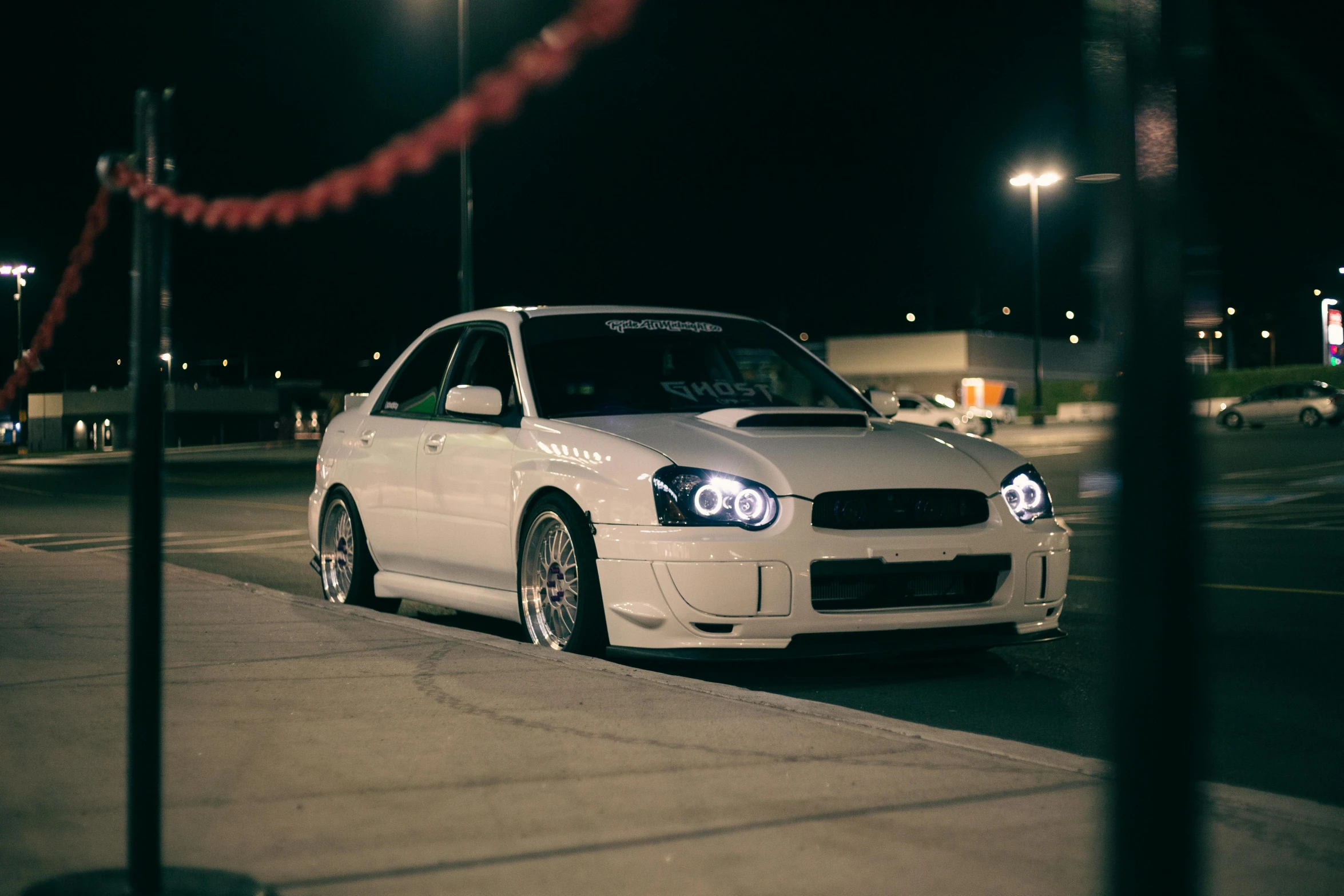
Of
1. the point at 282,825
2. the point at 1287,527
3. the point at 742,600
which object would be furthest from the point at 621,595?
the point at 1287,527

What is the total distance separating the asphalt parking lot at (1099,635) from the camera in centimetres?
481

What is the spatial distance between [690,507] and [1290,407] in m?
45.1

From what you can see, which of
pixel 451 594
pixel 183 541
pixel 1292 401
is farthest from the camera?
pixel 1292 401

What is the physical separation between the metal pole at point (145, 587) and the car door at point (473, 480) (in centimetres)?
390

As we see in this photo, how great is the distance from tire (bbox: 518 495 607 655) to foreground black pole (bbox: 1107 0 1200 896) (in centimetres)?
491

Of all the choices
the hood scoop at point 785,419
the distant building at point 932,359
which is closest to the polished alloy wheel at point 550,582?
the hood scoop at point 785,419

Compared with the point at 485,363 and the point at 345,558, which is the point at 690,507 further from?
the point at 345,558

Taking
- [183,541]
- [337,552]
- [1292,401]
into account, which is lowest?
[183,541]

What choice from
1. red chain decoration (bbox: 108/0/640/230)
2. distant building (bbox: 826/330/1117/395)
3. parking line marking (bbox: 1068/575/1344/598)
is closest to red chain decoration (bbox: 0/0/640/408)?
red chain decoration (bbox: 108/0/640/230)

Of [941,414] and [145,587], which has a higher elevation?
[941,414]

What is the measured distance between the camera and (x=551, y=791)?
4066 mm

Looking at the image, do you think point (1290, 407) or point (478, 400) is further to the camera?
point (1290, 407)

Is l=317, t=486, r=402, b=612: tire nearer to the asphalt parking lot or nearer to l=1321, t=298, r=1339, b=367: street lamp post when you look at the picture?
the asphalt parking lot

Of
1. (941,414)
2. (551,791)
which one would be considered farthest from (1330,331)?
(551,791)
